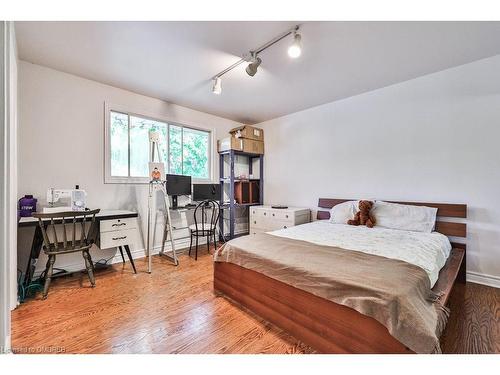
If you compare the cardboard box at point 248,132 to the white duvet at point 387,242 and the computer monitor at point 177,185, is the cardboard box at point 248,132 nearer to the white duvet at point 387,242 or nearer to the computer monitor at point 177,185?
the computer monitor at point 177,185

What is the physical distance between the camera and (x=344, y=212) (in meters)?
3.10

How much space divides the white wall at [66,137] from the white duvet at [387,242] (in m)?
2.43

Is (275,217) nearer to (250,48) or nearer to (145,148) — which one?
(145,148)

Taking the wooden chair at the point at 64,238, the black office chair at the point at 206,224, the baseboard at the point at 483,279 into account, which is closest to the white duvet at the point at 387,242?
the baseboard at the point at 483,279

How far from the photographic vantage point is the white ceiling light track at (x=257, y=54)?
1.84m

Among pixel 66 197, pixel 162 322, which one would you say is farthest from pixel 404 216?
pixel 66 197

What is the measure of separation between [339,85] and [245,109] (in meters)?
1.63

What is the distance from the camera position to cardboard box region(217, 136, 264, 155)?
161 inches

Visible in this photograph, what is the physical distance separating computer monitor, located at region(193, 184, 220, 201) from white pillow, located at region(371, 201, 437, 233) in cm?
256

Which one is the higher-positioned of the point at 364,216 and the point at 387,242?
the point at 364,216

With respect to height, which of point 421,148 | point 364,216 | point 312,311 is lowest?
point 312,311

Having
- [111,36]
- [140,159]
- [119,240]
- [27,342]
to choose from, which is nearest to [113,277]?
[119,240]

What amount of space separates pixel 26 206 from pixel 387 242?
371cm

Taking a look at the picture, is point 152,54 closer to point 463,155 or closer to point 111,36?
point 111,36
